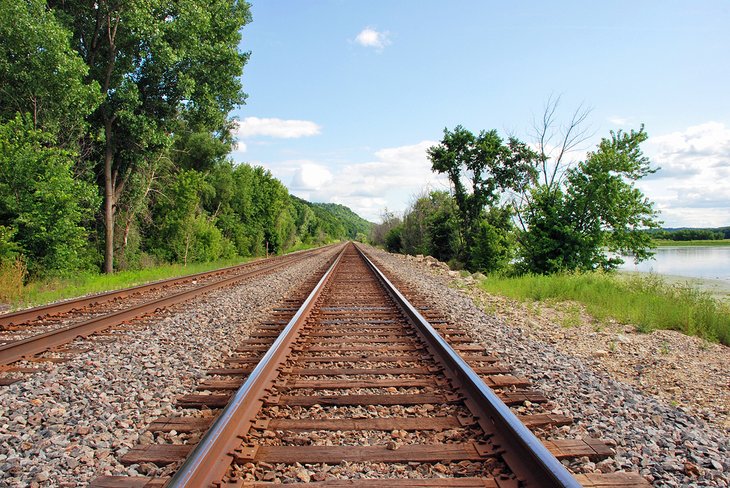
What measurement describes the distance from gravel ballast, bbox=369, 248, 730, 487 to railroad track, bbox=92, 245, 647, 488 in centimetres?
18

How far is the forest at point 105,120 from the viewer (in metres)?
12.0

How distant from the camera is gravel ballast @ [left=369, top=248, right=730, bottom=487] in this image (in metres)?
Result: 2.54

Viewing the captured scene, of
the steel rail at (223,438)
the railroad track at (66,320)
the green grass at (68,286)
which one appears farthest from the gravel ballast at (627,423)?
the green grass at (68,286)

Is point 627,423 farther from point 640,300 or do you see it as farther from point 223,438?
point 640,300

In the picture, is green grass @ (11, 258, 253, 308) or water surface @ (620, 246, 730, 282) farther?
water surface @ (620, 246, 730, 282)

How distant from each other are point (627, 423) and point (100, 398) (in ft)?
13.4

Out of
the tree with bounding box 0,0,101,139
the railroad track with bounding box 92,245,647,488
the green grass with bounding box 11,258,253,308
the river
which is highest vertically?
the tree with bounding box 0,0,101,139

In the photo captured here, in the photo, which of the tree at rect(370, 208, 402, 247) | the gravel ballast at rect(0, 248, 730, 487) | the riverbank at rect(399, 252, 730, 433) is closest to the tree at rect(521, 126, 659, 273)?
the riverbank at rect(399, 252, 730, 433)

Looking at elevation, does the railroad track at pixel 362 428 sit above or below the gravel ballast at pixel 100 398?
above

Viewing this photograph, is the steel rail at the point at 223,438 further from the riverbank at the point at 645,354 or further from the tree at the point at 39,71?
the tree at the point at 39,71

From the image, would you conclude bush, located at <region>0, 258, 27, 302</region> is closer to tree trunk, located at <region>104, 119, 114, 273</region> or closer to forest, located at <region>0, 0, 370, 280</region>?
forest, located at <region>0, 0, 370, 280</region>

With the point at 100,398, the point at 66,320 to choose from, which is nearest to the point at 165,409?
the point at 100,398

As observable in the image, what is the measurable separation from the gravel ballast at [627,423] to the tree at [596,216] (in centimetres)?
1197

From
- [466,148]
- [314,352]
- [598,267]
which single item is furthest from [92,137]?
[466,148]
